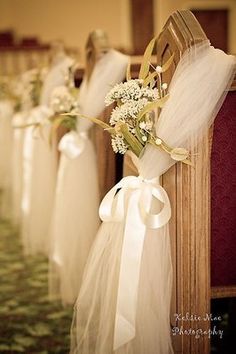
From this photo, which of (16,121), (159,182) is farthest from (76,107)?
(16,121)

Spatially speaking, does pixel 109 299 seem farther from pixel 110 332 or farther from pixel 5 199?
pixel 5 199

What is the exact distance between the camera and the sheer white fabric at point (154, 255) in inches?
77.4

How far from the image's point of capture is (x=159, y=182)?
2.21 m

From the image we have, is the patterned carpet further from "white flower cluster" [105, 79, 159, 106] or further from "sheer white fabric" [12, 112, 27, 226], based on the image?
"white flower cluster" [105, 79, 159, 106]

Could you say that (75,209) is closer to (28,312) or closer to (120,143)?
(28,312)

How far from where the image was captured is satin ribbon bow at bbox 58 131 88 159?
3.21m

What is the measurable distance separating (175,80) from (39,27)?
1075 cm

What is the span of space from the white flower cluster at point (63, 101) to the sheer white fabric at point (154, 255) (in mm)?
1037

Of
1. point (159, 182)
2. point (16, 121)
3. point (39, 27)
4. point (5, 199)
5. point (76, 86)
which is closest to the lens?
point (159, 182)

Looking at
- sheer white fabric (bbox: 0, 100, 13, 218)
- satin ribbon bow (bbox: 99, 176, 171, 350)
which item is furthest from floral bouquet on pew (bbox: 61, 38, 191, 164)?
sheer white fabric (bbox: 0, 100, 13, 218)

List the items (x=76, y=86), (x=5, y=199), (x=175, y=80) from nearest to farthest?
1. (x=175, y=80)
2. (x=76, y=86)
3. (x=5, y=199)

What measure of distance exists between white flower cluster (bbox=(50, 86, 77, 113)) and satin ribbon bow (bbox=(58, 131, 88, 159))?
5.6 inches

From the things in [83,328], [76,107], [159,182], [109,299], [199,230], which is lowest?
[83,328]

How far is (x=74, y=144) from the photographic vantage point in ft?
10.5
